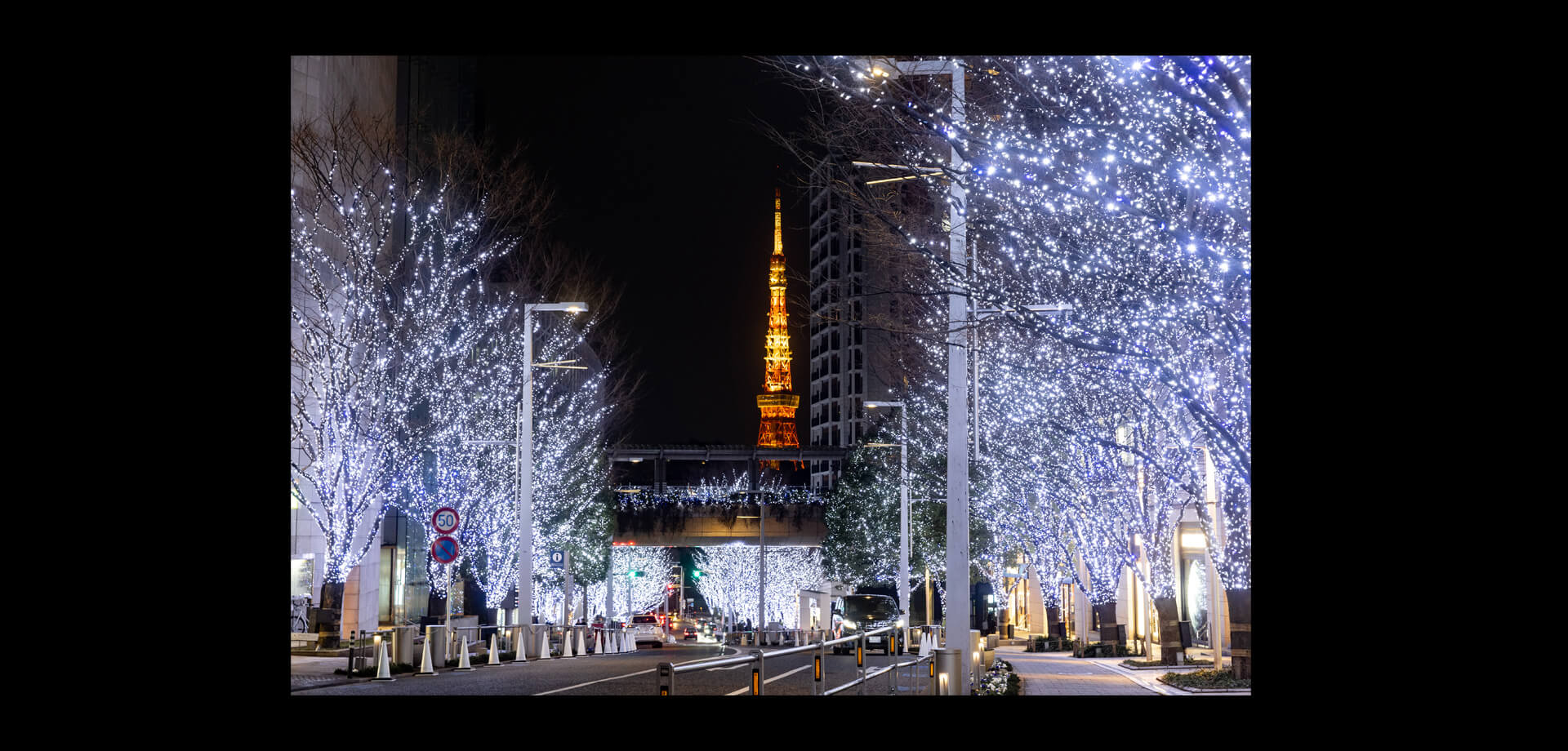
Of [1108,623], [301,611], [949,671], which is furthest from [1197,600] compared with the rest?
[949,671]

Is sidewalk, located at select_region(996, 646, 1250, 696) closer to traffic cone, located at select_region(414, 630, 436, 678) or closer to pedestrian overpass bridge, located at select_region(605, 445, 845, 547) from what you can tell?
traffic cone, located at select_region(414, 630, 436, 678)

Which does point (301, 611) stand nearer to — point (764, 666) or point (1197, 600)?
point (1197, 600)

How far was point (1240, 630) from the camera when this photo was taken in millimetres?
17359

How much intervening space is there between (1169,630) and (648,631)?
153ft

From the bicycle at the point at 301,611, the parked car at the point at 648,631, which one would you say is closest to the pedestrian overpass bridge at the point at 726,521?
the parked car at the point at 648,631

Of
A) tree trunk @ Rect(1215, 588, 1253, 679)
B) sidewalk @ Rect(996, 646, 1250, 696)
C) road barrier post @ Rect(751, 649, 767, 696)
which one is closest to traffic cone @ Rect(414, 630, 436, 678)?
sidewalk @ Rect(996, 646, 1250, 696)

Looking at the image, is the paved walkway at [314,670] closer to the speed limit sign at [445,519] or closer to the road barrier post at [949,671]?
the speed limit sign at [445,519]

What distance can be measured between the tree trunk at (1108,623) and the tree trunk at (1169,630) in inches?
224

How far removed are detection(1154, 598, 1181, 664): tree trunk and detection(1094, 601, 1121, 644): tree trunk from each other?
18.7ft

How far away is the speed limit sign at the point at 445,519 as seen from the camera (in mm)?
18047

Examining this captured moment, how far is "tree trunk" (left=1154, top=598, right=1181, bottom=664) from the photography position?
2439cm
